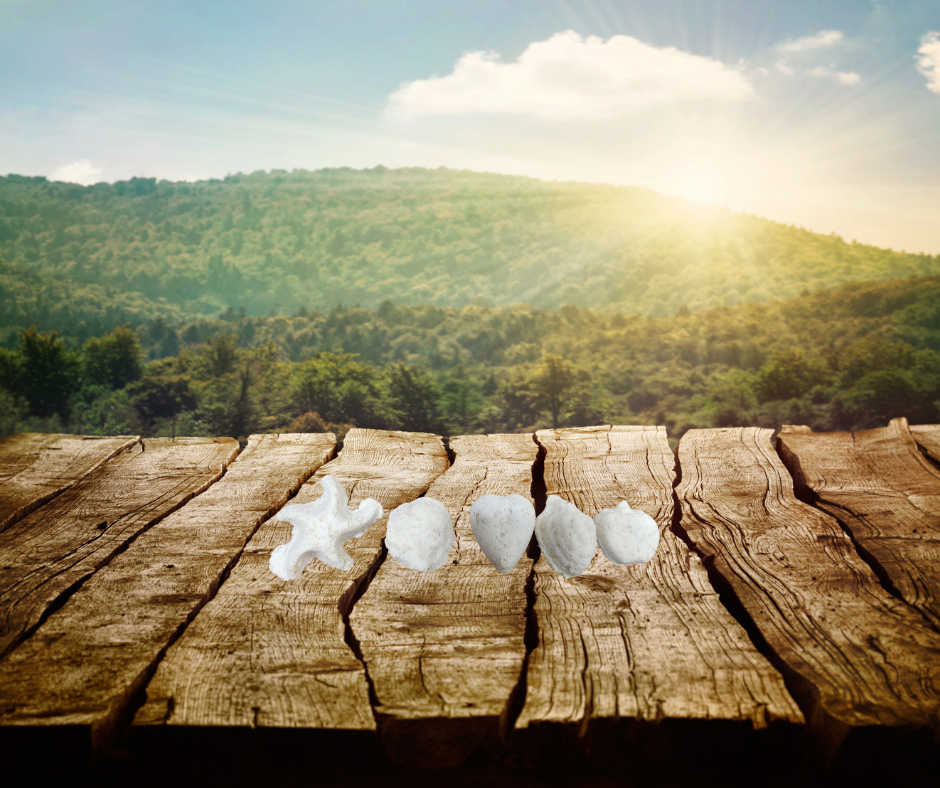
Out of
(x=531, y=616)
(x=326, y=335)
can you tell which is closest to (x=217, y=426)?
(x=326, y=335)

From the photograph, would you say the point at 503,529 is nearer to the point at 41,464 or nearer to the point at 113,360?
the point at 41,464

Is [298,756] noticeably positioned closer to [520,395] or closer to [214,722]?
[214,722]

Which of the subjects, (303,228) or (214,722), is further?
(303,228)

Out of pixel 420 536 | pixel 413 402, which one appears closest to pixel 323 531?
pixel 420 536

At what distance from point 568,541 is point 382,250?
2129 centimetres

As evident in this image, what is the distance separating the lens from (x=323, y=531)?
66.4 inches

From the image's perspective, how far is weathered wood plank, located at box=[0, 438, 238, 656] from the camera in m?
1.51

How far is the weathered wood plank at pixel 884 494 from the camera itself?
1.63 meters

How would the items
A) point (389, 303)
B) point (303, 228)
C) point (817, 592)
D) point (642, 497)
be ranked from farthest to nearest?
1. point (303, 228)
2. point (389, 303)
3. point (642, 497)
4. point (817, 592)

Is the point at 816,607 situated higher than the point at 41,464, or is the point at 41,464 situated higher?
the point at 816,607

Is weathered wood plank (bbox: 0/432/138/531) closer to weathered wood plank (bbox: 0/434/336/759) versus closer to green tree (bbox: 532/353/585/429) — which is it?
weathered wood plank (bbox: 0/434/336/759)

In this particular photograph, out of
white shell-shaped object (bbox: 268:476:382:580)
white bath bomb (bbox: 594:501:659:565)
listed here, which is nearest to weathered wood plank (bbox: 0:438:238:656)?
white shell-shaped object (bbox: 268:476:382:580)

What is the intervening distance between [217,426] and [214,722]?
41.3ft

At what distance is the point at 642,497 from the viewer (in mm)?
2221
